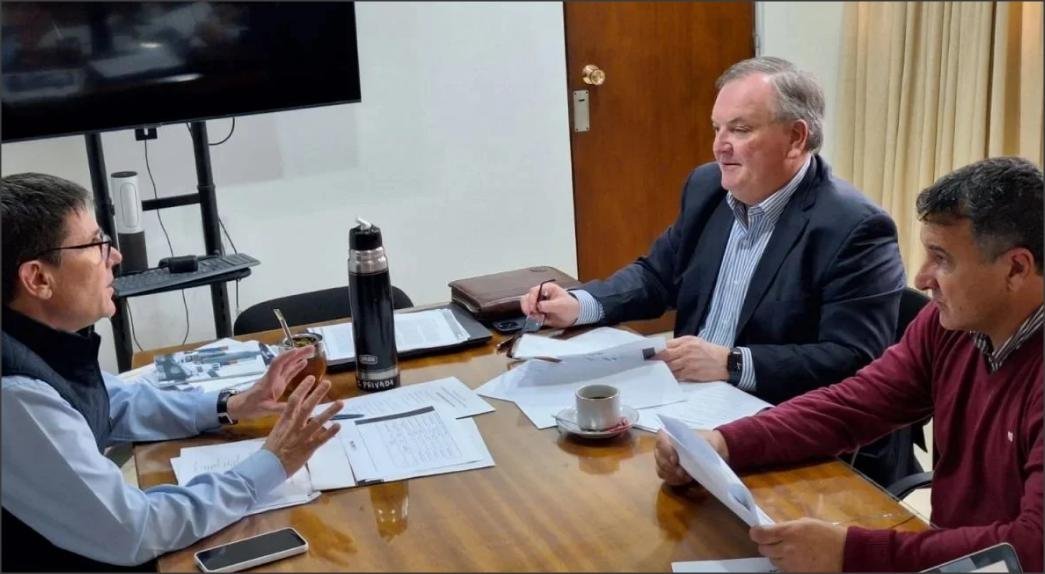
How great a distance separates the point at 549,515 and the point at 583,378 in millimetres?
489

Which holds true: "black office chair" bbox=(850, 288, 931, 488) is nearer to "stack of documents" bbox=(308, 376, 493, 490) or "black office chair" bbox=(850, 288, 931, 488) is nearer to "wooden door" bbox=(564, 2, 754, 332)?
"stack of documents" bbox=(308, 376, 493, 490)

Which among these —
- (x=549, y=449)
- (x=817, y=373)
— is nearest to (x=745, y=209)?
(x=817, y=373)

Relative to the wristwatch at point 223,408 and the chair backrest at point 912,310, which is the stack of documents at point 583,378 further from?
the chair backrest at point 912,310

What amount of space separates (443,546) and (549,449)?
1.01 feet

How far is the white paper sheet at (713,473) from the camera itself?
1.23 meters

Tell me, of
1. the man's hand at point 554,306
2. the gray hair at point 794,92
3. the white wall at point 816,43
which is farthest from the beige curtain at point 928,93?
the man's hand at point 554,306

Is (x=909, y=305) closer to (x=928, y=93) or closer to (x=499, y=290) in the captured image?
(x=499, y=290)

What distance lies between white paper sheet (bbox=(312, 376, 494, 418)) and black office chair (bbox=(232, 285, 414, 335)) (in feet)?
2.34

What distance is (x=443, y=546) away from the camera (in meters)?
1.27

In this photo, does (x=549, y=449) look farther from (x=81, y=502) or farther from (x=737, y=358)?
(x=81, y=502)

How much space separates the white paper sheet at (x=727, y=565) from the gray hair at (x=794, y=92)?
1.07 meters

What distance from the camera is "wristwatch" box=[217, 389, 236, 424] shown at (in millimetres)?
1691

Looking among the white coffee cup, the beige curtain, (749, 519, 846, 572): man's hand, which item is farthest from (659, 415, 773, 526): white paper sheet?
the beige curtain

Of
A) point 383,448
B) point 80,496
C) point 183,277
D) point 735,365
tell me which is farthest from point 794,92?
point 183,277
